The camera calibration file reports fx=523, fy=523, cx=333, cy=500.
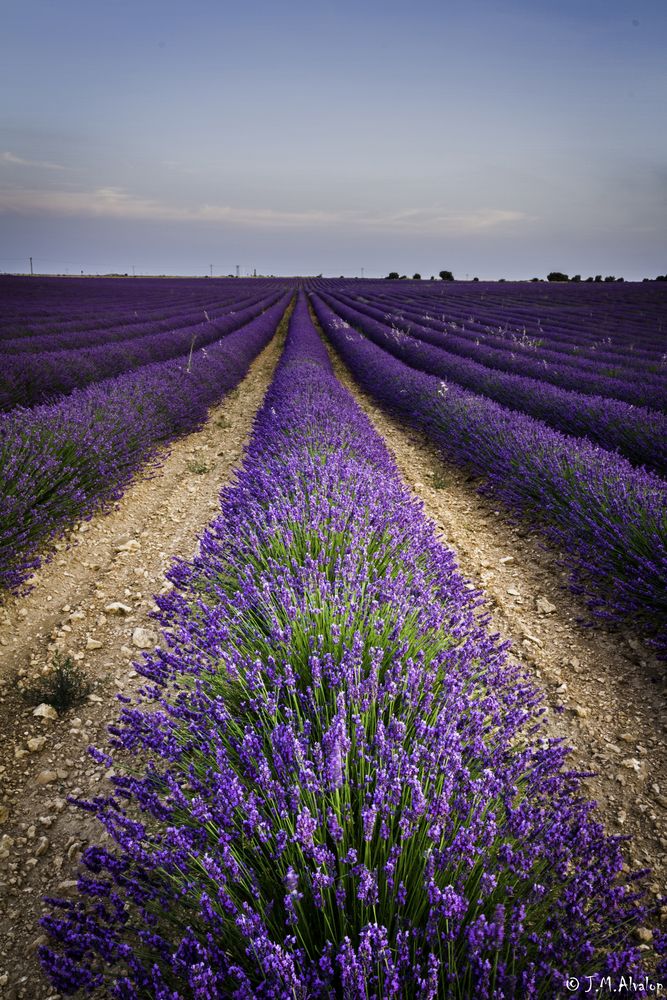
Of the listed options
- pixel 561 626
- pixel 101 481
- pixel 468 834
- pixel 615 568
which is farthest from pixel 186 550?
pixel 468 834

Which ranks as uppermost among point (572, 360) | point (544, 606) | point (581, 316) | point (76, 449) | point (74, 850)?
point (581, 316)

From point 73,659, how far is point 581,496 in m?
3.56

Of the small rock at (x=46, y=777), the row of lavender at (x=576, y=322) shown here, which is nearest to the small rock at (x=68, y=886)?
the small rock at (x=46, y=777)

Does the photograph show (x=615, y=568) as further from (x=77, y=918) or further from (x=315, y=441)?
(x=77, y=918)

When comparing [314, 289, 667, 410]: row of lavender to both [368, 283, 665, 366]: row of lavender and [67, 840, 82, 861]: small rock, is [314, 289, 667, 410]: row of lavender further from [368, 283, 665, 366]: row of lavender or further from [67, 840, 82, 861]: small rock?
[67, 840, 82, 861]: small rock

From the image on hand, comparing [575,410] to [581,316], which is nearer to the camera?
[575,410]

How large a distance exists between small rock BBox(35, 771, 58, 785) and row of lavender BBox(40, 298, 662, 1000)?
246 millimetres

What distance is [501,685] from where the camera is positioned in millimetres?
1930

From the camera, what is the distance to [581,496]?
3.92 metres

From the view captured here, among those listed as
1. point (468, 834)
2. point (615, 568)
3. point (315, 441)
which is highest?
point (315, 441)

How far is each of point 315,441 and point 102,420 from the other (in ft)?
8.26

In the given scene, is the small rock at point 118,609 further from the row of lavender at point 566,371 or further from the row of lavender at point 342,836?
the row of lavender at point 566,371

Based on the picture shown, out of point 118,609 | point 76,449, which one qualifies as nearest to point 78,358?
point 76,449

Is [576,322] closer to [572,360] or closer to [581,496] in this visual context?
[572,360]
